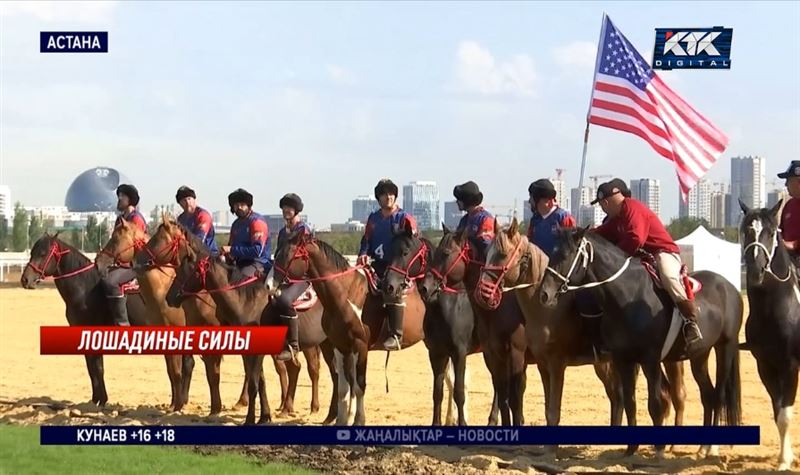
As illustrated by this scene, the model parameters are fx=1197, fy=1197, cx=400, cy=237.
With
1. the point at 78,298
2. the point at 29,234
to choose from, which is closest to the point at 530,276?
the point at 78,298

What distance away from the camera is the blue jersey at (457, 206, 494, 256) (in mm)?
13398

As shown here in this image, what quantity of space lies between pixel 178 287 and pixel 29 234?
3060 inches

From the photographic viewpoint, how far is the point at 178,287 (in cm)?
1570

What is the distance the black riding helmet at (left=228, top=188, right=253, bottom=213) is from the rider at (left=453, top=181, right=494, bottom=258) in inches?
139

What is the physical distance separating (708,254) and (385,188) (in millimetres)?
28369

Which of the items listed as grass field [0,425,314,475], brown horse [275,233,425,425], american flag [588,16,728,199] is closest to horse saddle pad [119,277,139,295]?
brown horse [275,233,425,425]

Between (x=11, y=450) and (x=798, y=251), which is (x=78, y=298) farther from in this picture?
(x=798, y=251)

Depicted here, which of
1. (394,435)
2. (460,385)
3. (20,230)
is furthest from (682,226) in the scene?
(394,435)

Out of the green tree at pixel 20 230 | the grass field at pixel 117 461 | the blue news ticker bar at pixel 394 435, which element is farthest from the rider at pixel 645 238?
the green tree at pixel 20 230

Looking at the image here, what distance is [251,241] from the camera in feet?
53.6

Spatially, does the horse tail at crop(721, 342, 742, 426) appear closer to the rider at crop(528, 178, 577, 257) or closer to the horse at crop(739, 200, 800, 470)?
the horse at crop(739, 200, 800, 470)

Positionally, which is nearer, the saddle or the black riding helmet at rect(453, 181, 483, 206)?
the saddle

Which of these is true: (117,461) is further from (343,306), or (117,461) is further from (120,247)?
(120,247)

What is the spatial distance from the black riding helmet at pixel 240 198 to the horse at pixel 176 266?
2.59ft
